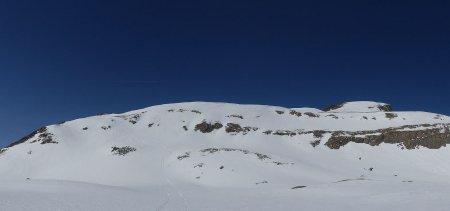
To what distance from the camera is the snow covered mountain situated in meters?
45.6

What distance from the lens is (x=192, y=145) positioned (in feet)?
238

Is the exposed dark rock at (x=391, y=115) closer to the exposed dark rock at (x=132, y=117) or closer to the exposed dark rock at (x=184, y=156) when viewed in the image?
the exposed dark rock at (x=184, y=156)

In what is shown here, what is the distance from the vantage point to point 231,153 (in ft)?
210

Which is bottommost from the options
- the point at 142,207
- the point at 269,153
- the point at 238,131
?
the point at 142,207

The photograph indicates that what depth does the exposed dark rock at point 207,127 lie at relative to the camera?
82.4 m

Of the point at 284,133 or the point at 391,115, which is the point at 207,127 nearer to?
the point at 284,133

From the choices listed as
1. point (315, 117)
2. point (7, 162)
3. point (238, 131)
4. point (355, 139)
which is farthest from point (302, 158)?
point (7, 162)

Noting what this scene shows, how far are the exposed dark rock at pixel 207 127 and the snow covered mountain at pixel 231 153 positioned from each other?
244mm

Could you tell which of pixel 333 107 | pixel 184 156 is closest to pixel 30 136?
pixel 184 156

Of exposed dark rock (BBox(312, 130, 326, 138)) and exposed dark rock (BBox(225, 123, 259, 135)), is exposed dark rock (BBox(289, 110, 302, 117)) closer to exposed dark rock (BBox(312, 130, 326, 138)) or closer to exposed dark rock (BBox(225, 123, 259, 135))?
exposed dark rock (BBox(225, 123, 259, 135))

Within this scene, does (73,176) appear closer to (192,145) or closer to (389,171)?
(192,145)

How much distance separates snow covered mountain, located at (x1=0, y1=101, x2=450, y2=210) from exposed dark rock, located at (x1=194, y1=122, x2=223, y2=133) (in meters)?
0.24

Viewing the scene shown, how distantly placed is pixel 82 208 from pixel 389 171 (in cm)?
4745

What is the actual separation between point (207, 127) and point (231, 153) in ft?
66.0
